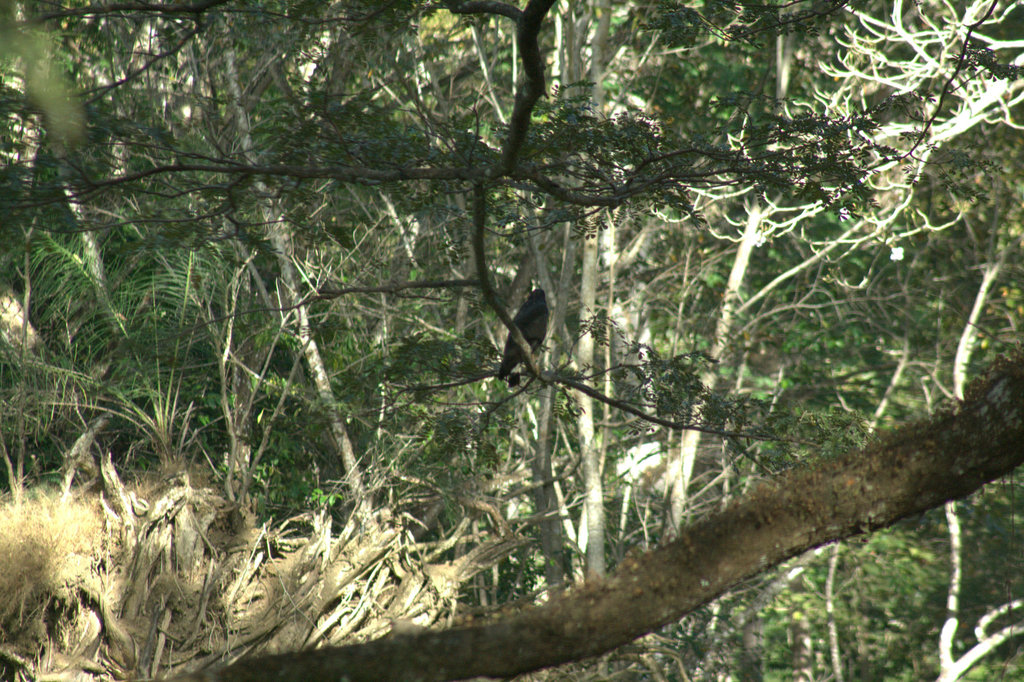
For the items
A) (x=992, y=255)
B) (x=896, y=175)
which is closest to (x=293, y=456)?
(x=896, y=175)

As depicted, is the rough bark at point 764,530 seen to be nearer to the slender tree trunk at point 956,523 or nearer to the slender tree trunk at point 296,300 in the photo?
the slender tree trunk at point 296,300

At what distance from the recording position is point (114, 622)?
598 cm

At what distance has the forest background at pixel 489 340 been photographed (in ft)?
10.8

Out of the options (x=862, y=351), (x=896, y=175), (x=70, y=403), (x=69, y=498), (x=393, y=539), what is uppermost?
(x=896, y=175)

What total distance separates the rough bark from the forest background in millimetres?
11

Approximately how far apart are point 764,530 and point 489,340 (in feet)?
14.2

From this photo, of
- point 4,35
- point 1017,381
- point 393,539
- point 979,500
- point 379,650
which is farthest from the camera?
point 979,500

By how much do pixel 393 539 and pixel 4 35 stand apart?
5.75 metres

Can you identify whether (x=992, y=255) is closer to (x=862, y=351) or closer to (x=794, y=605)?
(x=862, y=351)

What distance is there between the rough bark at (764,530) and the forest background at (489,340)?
0.01 m

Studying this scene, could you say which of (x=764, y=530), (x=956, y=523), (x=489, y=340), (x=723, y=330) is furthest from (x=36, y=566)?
(x=956, y=523)

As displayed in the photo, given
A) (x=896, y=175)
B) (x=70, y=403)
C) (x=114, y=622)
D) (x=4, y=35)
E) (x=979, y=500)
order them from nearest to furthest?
(x=4, y=35) < (x=114, y=622) < (x=70, y=403) < (x=896, y=175) < (x=979, y=500)

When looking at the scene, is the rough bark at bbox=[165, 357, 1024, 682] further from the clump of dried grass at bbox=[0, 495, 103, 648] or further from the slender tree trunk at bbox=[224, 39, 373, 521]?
the slender tree trunk at bbox=[224, 39, 373, 521]

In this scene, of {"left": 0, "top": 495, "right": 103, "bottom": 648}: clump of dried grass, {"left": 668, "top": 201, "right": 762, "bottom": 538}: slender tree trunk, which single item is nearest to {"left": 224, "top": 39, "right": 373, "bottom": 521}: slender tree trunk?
{"left": 0, "top": 495, "right": 103, "bottom": 648}: clump of dried grass
